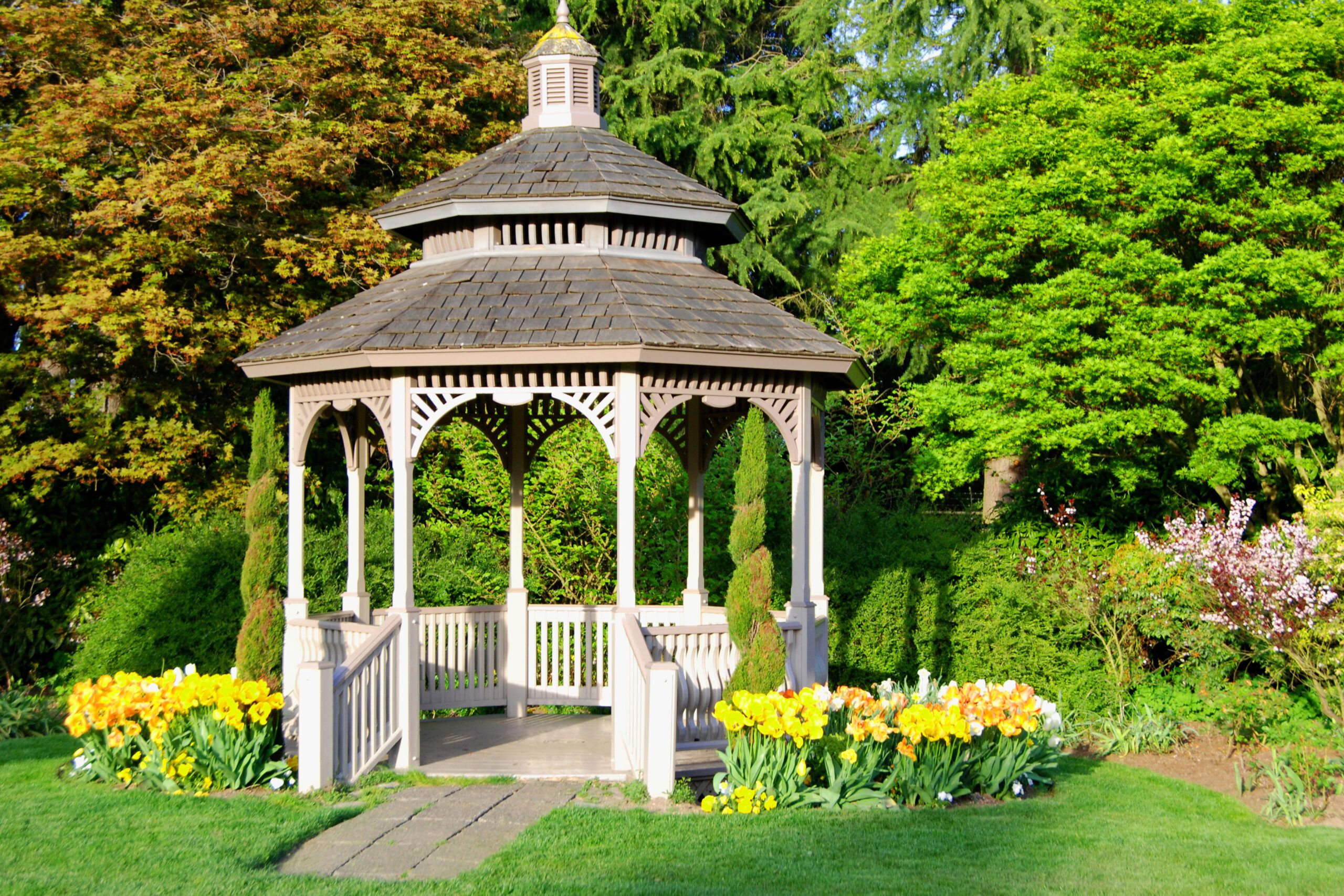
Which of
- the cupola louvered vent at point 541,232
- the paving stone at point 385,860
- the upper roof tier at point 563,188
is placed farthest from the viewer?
the cupola louvered vent at point 541,232

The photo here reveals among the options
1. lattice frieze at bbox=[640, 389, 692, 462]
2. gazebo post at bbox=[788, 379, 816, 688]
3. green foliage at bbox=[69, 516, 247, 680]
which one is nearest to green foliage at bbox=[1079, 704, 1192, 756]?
gazebo post at bbox=[788, 379, 816, 688]

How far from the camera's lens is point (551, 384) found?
951cm

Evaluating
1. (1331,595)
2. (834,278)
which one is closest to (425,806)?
(1331,595)

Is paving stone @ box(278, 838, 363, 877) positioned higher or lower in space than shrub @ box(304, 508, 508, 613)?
lower

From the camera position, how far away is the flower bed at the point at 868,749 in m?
8.03

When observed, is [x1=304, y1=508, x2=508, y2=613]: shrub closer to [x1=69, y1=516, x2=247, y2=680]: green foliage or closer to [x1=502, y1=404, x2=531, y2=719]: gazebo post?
[x1=69, y1=516, x2=247, y2=680]: green foliage

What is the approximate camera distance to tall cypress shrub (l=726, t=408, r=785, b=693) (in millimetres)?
8648

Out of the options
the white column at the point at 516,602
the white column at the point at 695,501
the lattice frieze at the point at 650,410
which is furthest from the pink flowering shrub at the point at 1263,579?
the white column at the point at 516,602

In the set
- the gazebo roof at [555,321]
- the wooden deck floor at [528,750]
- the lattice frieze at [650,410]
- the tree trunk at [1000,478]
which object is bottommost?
the wooden deck floor at [528,750]

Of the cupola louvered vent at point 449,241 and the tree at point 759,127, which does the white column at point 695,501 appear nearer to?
the cupola louvered vent at point 449,241

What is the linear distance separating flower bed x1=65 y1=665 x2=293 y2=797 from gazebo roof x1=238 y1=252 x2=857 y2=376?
254 centimetres

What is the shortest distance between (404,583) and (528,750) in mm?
1681

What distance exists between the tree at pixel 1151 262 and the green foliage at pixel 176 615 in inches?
336

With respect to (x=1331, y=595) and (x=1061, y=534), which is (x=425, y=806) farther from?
(x=1061, y=534)
